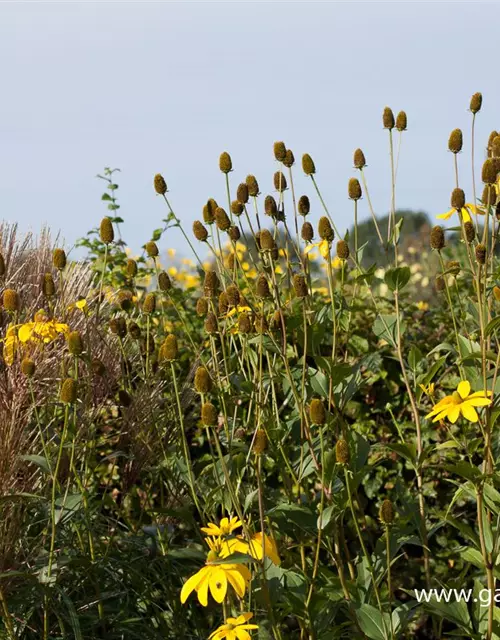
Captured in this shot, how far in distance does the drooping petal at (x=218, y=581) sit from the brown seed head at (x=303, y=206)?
51.8 inches

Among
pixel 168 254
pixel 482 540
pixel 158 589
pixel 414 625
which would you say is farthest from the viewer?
pixel 168 254

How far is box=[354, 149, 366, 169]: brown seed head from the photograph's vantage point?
3227 millimetres

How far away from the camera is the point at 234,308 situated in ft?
10.1

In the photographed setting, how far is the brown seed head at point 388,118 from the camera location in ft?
10.5

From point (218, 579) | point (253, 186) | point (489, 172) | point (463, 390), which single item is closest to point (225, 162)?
point (253, 186)

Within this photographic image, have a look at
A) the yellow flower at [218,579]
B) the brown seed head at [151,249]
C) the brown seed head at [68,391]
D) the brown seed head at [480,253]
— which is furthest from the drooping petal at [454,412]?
the brown seed head at [151,249]

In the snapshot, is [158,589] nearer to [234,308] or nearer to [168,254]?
[234,308]

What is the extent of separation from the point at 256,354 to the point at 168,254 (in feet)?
21.4

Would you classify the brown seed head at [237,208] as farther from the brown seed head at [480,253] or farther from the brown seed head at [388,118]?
the brown seed head at [480,253]

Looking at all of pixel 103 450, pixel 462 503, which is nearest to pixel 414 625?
pixel 462 503

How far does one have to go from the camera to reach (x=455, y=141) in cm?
306

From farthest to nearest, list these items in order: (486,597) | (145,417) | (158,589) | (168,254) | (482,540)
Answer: (168,254) → (158,589) → (145,417) → (486,597) → (482,540)

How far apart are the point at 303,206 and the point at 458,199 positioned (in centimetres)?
57

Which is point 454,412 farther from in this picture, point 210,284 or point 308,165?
point 308,165
